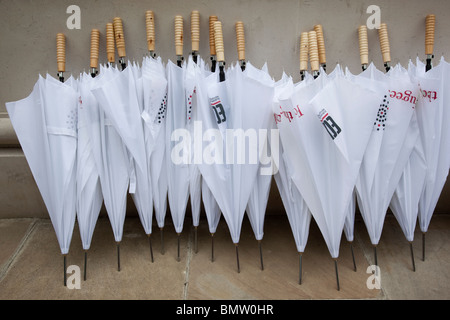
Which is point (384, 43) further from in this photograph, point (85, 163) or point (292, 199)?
point (85, 163)

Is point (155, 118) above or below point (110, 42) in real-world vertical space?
below

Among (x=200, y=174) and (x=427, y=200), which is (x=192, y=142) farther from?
(x=427, y=200)

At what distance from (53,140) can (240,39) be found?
2.57ft

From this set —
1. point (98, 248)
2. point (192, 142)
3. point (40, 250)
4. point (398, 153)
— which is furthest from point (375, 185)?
point (40, 250)

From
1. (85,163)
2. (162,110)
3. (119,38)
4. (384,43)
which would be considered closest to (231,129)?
(162,110)

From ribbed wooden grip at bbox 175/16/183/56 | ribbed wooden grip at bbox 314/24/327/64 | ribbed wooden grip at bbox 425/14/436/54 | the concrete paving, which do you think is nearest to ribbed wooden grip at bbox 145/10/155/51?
ribbed wooden grip at bbox 175/16/183/56

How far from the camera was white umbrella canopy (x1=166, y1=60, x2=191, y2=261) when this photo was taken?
138 cm

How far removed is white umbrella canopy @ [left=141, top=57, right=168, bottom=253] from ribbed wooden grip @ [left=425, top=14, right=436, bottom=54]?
1.03 meters

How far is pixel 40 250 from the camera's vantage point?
5.25 feet

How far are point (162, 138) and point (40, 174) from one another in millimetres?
442

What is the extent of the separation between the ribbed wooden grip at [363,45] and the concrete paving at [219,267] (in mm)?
723

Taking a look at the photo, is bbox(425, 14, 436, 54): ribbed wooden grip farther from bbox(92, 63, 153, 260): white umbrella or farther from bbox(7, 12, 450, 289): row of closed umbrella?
bbox(92, 63, 153, 260): white umbrella

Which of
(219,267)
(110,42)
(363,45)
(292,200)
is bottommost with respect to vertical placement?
(219,267)

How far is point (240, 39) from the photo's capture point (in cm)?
152
